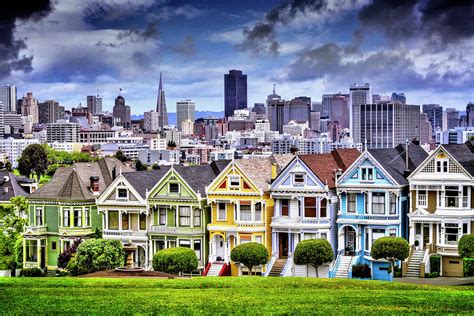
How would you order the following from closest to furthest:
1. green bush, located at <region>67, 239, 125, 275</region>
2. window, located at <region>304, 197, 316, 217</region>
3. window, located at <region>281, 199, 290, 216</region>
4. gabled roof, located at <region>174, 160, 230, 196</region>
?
1. window, located at <region>304, 197, 316, 217</region>
2. window, located at <region>281, 199, 290, 216</region>
3. green bush, located at <region>67, 239, 125, 275</region>
4. gabled roof, located at <region>174, 160, 230, 196</region>

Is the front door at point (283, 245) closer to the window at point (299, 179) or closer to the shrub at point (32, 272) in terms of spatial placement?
the window at point (299, 179)

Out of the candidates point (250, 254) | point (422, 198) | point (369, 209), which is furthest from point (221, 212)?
point (422, 198)

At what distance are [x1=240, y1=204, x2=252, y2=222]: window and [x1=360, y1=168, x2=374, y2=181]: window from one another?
6.22 metres

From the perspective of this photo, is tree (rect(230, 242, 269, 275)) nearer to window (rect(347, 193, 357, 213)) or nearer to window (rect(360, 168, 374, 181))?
window (rect(347, 193, 357, 213))

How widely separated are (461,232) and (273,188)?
978 cm

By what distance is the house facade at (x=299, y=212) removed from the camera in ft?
160

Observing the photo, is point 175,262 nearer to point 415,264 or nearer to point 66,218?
point 66,218

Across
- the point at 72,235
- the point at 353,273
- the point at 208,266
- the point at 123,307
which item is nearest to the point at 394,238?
the point at 353,273

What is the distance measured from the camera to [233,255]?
48312 mm

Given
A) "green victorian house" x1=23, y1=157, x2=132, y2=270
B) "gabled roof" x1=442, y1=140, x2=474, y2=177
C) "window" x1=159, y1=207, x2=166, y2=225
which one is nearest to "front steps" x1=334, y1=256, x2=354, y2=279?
"gabled roof" x1=442, y1=140, x2=474, y2=177

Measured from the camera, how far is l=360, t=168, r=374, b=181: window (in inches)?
1876

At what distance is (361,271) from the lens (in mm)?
47312

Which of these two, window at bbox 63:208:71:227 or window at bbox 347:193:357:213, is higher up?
window at bbox 347:193:357:213

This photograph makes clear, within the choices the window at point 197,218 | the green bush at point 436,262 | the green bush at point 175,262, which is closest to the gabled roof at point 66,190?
the window at point 197,218
